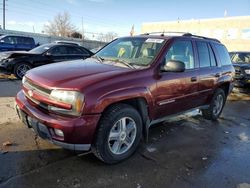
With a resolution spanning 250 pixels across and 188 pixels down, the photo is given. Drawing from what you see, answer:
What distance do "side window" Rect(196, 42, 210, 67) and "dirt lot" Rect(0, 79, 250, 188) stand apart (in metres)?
1.41

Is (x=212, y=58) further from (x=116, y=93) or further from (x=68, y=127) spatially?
(x=68, y=127)

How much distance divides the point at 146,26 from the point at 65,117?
52772 mm

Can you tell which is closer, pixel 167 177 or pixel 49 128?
pixel 49 128

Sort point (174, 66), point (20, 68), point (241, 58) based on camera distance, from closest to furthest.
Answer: point (174, 66) < point (20, 68) < point (241, 58)

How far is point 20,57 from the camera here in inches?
378

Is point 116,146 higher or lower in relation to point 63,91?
lower

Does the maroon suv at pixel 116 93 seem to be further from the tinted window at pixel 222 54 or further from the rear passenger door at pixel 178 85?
the tinted window at pixel 222 54

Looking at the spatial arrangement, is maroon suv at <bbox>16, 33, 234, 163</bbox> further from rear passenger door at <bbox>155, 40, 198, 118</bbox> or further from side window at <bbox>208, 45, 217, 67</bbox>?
side window at <bbox>208, 45, 217, 67</bbox>

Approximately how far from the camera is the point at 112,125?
133 inches

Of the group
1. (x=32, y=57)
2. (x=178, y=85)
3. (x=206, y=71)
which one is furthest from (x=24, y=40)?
(x=178, y=85)

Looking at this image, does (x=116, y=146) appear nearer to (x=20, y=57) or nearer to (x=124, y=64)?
(x=124, y=64)

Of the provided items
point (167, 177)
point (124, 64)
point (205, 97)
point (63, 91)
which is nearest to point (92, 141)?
point (63, 91)

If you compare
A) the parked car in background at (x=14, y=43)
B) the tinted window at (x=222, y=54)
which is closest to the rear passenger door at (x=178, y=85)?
the tinted window at (x=222, y=54)

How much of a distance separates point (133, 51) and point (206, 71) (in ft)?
5.50
